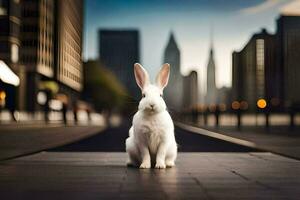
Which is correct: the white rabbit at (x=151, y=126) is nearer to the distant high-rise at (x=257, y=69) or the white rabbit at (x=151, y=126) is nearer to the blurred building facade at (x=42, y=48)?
the distant high-rise at (x=257, y=69)

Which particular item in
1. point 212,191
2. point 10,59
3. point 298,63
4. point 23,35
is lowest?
point 212,191

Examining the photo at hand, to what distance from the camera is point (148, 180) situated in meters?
8.53

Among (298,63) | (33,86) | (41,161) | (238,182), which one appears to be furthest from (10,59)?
(238,182)

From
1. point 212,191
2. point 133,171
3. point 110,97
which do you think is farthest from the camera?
point 110,97

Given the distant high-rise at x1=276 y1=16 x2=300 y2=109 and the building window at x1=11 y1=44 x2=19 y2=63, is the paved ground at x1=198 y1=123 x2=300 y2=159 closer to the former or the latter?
the distant high-rise at x1=276 y1=16 x2=300 y2=109

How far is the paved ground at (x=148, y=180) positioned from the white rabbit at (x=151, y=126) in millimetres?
325

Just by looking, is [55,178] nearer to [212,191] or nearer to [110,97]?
[212,191]

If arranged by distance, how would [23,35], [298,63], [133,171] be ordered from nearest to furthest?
[133,171] < [298,63] < [23,35]

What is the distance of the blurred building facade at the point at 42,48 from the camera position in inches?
3637

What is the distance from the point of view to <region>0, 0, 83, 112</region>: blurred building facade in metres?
92.4

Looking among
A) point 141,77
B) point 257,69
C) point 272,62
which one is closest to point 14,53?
point 272,62

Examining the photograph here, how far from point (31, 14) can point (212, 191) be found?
96.1m

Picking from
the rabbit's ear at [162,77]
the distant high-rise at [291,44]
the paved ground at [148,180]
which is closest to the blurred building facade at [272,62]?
the distant high-rise at [291,44]

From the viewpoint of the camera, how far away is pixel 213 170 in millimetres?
10430
